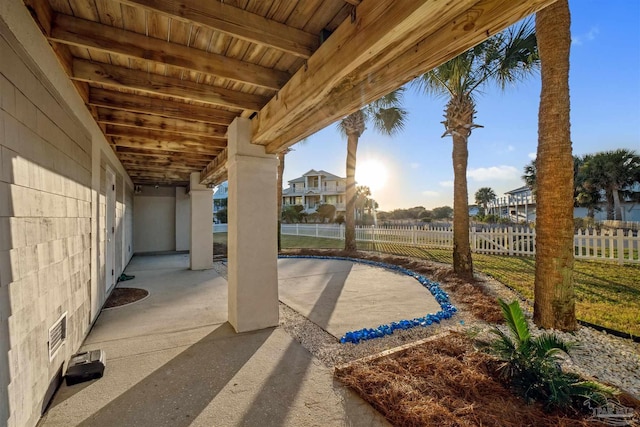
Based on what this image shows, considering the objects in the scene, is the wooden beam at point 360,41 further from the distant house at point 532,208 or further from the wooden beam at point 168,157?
the distant house at point 532,208

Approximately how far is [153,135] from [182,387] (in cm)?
396

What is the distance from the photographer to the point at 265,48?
8.27ft

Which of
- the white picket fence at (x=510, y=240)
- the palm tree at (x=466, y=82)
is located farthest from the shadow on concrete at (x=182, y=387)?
the white picket fence at (x=510, y=240)

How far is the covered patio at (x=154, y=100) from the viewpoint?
1566 mm

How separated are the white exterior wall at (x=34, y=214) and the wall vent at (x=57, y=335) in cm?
6

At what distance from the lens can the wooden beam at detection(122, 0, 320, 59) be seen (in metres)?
1.90

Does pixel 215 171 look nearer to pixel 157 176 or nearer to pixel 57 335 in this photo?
pixel 157 176

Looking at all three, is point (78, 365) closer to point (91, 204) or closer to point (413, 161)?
point (91, 204)

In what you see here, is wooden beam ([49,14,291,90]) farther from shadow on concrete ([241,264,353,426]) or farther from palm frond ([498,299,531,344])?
palm frond ([498,299,531,344])

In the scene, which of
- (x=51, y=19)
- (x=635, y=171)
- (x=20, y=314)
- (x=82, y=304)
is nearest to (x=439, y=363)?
(x=20, y=314)

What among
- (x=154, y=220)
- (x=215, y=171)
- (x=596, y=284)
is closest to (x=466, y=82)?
(x=596, y=284)

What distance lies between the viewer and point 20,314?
1.68 meters

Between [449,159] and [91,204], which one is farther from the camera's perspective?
[449,159]

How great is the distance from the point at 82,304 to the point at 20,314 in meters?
1.80
